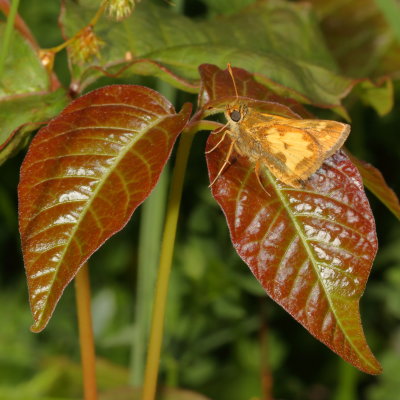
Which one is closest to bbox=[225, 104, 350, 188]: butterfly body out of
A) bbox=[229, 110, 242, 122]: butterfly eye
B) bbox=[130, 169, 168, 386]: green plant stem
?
bbox=[229, 110, 242, 122]: butterfly eye

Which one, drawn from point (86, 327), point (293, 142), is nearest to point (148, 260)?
point (86, 327)

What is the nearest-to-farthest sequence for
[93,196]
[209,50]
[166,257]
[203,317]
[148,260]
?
[93,196] < [166,257] < [209,50] < [148,260] < [203,317]

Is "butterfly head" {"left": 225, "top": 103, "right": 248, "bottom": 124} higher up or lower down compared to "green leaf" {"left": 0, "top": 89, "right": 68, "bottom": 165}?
higher up

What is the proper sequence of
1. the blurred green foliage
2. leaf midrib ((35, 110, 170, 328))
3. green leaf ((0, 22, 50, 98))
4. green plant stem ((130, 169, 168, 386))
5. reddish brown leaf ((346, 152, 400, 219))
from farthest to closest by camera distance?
the blurred green foliage < green plant stem ((130, 169, 168, 386)) < green leaf ((0, 22, 50, 98)) < reddish brown leaf ((346, 152, 400, 219)) < leaf midrib ((35, 110, 170, 328))

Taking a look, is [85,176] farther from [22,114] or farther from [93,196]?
[22,114]

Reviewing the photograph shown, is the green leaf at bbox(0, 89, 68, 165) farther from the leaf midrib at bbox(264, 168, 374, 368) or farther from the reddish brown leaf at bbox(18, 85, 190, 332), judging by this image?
the leaf midrib at bbox(264, 168, 374, 368)

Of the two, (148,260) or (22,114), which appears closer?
(22,114)

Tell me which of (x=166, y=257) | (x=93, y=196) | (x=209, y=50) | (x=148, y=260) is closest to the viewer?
(x=93, y=196)

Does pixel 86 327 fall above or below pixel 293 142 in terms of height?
below
